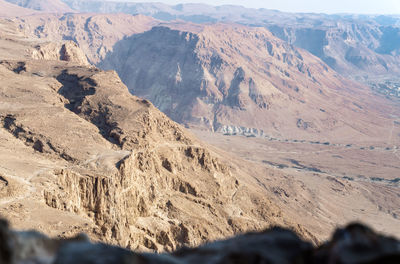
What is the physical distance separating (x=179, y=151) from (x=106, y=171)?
15035 millimetres

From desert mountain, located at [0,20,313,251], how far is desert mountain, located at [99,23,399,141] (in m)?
84.6

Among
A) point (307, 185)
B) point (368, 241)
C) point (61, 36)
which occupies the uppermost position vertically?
point (368, 241)

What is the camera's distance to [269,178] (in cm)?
8438

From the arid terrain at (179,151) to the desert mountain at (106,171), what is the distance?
0.45ft

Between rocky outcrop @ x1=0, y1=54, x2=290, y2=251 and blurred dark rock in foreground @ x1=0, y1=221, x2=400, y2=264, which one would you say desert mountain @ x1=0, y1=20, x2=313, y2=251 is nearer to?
rocky outcrop @ x1=0, y1=54, x2=290, y2=251

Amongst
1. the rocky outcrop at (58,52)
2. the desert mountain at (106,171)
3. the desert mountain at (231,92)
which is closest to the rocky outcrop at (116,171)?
the desert mountain at (106,171)

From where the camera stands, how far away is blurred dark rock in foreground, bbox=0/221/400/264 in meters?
9.06

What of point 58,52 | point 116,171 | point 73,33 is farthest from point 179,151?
point 73,33

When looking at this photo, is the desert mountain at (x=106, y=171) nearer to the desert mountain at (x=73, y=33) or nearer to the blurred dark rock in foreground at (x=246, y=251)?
the blurred dark rock in foreground at (x=246, y=251)

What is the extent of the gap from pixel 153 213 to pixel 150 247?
12.7 ft

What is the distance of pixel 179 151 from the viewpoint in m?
48.3

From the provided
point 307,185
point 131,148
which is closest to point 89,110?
point 131,148

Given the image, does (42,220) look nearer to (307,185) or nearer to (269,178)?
(269,178)

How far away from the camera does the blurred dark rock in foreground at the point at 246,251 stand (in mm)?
9062
